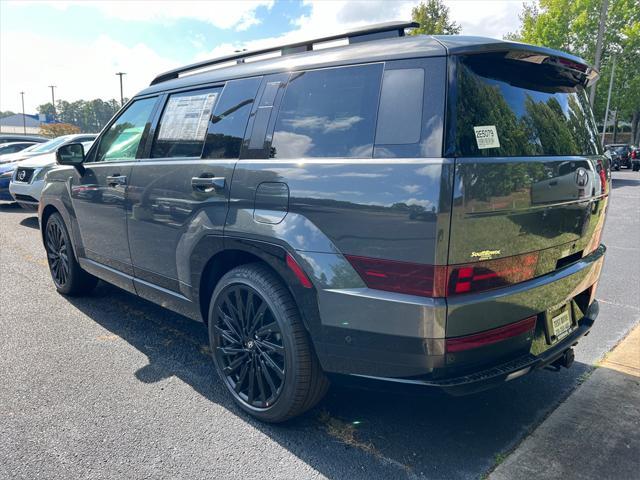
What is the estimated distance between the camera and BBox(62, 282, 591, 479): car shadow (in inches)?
91.9

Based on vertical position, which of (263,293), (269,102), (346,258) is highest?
(269,102)

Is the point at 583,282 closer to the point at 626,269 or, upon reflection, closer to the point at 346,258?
the point at 346,258

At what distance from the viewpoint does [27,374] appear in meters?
3.22

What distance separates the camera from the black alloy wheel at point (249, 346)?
8.51 ft

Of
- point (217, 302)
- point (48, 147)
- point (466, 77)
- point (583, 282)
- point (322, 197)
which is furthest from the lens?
point (48, 147)

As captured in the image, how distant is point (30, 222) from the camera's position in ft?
30.2

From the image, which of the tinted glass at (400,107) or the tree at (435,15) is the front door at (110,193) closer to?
→ the tinted glass at (400,107)

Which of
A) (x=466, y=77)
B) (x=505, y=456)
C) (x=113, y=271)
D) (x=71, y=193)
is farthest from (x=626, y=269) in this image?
(x=71, y=193)

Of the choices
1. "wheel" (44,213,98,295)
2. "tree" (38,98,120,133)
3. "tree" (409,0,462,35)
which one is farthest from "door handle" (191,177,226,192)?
"tree" (38,98,120,133)

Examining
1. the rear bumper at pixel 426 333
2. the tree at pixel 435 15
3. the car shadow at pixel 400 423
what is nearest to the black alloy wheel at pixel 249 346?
the car shadow at pixel 400 423

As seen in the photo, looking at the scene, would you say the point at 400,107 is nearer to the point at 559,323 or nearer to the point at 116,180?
the point at 559,323

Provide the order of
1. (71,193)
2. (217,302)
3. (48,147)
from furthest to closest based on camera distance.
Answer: (48,147) → (71,193) → (217,302)

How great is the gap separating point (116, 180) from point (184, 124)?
82cm

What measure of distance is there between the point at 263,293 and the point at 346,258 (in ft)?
1.96
